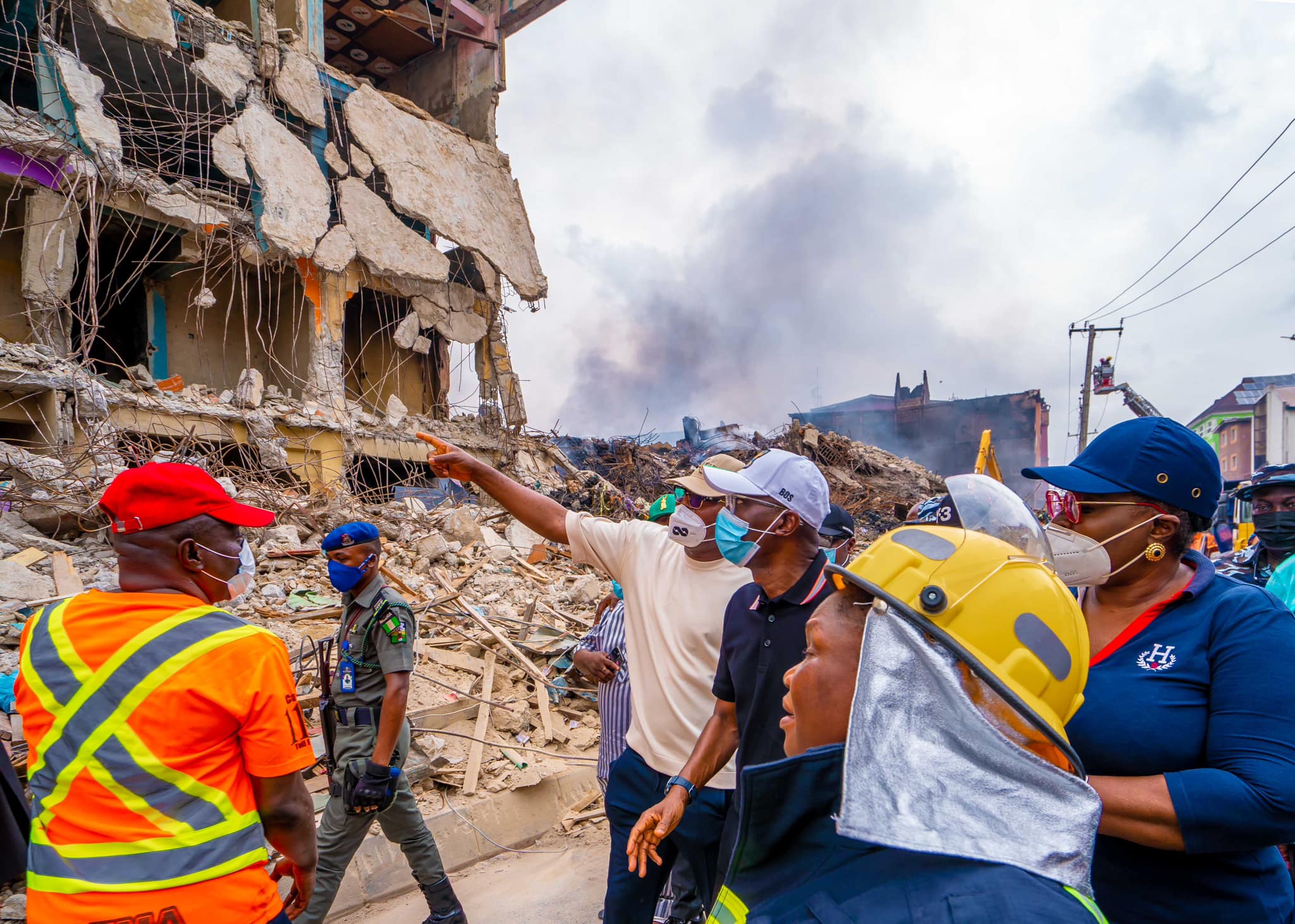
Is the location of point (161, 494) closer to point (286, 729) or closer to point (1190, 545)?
point (286, 729)

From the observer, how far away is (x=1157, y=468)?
1.79 metres

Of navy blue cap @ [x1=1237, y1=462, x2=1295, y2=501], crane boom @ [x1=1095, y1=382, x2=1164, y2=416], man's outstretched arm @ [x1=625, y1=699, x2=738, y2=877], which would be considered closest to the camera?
man's outstretched arm @ [x1=625, y1=699, x2=738, y2=877]

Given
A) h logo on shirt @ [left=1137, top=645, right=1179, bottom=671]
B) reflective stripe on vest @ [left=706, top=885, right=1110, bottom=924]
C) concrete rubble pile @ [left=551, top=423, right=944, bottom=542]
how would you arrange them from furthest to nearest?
concrete rubble pile @ [left=551, top=423, right=944, bottom=542] < h logo on shirt @ [left=1137, top=645, right=1179, bottom=671] < reflective stripe on vest @ [left=706, top=885, right=1110, bottom=924]

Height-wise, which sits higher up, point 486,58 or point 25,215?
point 486,58

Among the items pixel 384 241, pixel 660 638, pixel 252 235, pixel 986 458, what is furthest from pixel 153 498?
pixel 384 241

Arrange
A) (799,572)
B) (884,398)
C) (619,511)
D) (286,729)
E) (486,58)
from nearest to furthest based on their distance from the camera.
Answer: (286,729) → (799,572) → (619,511) → (486,58) → (884,398)

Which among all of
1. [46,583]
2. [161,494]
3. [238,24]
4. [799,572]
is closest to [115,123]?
[238,24]

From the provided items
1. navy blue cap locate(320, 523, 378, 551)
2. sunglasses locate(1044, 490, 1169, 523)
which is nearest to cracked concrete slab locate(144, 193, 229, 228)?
navy blue cap locate(320, 523, 378, 551)

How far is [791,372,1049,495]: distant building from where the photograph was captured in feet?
121

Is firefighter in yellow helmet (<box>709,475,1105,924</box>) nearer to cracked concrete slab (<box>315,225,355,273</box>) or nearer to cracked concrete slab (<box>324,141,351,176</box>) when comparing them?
cracked concrete slab (<box>315,225,355,273</box>)

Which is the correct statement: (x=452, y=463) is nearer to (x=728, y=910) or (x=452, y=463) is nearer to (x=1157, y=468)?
(x=728, y=910)

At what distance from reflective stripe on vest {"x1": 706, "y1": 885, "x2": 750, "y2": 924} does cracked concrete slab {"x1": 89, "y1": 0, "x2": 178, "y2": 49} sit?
1434 cm

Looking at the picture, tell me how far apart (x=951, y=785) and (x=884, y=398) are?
151 ft

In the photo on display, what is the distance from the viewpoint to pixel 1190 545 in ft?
5.94
